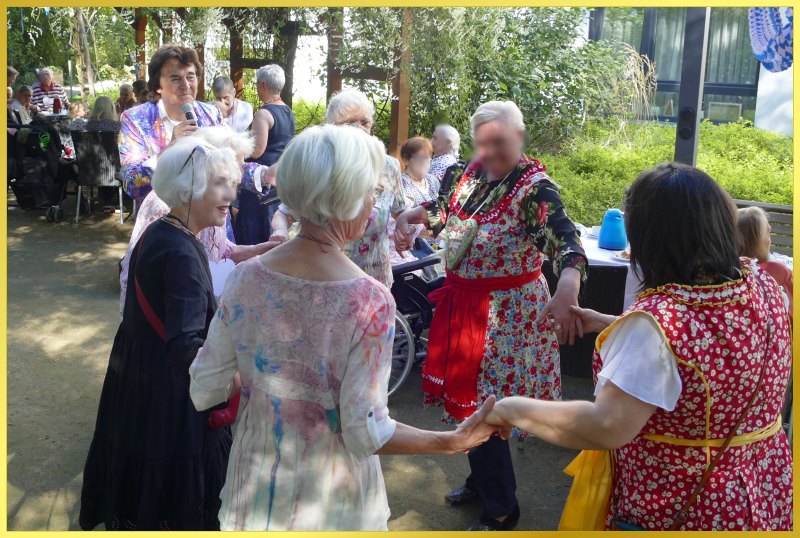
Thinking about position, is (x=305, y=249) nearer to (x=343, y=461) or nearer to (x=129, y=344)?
(x=343, y=461)

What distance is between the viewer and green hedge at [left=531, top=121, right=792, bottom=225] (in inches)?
282

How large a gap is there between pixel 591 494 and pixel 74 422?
10.9 ft

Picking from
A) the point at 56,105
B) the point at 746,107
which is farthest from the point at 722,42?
the point at 56,105

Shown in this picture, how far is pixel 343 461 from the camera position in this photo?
1.84m

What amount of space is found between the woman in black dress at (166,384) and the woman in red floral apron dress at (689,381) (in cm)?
113

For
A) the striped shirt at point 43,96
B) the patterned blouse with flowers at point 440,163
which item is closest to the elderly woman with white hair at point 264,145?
the patterned blouse with flowers at point 440,163

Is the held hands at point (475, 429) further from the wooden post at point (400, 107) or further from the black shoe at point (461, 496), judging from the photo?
the wooden post at point (400, 107)

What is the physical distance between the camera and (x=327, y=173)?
1.74 metres

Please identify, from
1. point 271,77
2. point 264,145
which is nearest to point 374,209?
point 264,145

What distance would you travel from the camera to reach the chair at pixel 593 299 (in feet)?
16.0

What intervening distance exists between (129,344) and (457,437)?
123 centimetres

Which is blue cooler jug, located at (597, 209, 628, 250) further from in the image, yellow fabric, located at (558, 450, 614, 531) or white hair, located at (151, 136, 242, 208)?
yellow fabric, located at (558, 450, 614, 531)

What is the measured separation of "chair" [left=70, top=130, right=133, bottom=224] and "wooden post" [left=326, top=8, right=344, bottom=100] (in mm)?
2851

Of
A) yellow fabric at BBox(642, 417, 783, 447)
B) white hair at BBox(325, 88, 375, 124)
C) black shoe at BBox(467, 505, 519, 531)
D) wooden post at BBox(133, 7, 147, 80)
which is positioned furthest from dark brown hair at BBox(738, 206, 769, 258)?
wooden post at BBox(133, 7, 147, 80)
